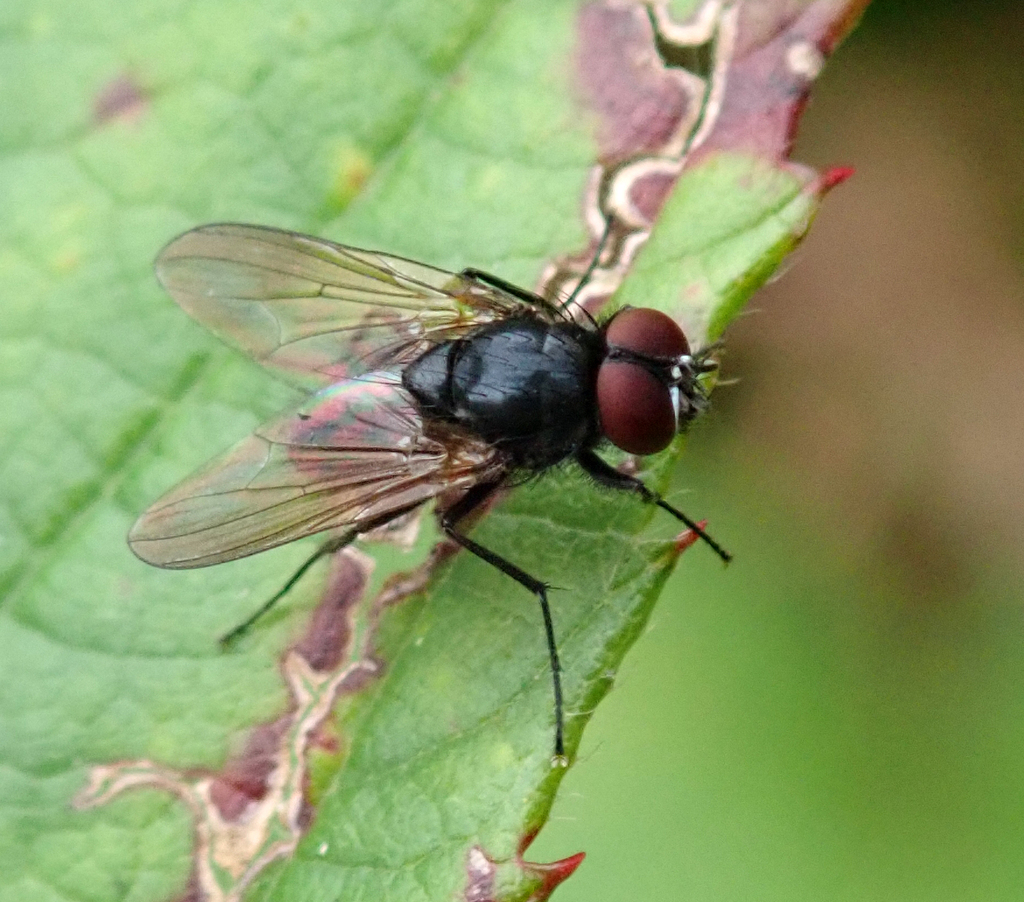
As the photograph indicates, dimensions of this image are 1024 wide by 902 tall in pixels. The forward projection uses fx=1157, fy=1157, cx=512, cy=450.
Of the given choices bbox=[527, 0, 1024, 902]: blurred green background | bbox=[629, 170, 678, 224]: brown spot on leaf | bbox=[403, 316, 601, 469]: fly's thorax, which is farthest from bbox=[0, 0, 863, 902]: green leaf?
bbox=[527, 0, 1024, 902]: blurred green background

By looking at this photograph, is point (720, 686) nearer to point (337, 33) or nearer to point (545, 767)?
point (545, 767)

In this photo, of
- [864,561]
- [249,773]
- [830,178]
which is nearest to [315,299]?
[249,773]

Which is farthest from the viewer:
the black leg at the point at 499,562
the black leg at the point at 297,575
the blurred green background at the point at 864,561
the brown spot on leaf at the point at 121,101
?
the blurred green background at the point at 864,561

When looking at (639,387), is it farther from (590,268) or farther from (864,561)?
(864,561)

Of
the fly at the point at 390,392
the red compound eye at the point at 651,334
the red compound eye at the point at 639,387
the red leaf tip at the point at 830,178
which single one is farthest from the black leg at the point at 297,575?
the red leaf tip at the point at 830,178

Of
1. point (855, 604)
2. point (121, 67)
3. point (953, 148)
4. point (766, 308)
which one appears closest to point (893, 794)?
point (855, 604)

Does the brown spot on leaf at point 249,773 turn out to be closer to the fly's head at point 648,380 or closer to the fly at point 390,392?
the fly at point 390,392
